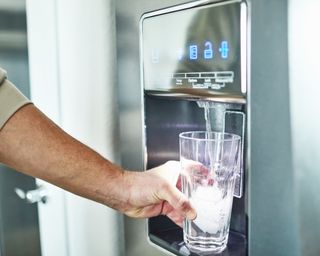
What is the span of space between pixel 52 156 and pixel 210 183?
0.26 meters

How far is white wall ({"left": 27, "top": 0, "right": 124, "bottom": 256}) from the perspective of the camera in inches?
38.2

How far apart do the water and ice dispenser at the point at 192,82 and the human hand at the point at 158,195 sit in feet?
0.18

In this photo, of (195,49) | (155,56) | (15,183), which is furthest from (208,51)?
(15,183)

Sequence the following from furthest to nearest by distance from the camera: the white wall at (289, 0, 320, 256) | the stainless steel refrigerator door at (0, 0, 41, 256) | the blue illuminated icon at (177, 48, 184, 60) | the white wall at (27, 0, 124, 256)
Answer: the stainless steel refrigerator door at (0, 0, 41, 256) < the white wall at (27, 0, 124, 256) < the blue illuminated icon at (177, 48, 184, 60) < the white wall at (289, 0, 320, 256)

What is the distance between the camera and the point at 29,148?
2.46 ft

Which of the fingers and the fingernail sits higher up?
the fingers

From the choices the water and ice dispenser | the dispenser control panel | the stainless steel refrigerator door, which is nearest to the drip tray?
the water and ice dispenser

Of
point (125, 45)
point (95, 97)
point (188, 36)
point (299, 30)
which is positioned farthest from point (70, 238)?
point (299, 30)

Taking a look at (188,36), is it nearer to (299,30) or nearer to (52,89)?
(299,30)

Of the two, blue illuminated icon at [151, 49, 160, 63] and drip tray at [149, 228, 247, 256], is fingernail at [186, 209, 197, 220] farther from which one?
blue illuminated icon at [151, 49, 160, 63]

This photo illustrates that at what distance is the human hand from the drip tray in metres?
0.04

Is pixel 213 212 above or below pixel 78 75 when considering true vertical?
below

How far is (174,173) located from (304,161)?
0.25m

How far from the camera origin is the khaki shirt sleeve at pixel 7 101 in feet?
2.43
